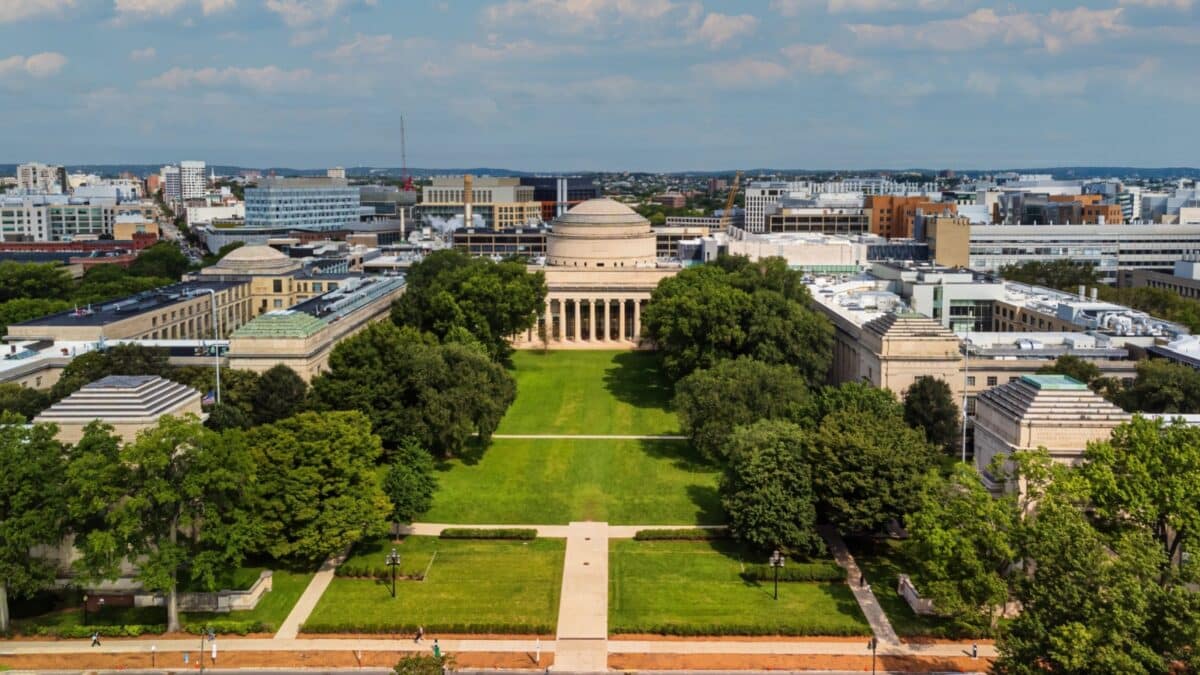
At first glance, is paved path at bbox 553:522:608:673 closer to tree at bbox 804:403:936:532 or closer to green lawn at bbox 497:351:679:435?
tree at bbox 804:403:936:532

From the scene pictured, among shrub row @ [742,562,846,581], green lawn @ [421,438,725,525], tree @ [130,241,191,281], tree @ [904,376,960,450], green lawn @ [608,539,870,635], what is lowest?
green lawn @ [608,539,870,635]

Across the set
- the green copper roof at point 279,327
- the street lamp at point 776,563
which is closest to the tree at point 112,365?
the green copper roof at point 279,327

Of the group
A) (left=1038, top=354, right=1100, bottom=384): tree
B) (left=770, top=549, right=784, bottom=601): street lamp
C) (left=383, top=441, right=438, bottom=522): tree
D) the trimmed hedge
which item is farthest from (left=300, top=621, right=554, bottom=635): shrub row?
(left=1038, top=354, right=1100, bottom=384): tree

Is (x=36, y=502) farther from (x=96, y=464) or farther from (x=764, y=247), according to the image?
(x=764, y=247)

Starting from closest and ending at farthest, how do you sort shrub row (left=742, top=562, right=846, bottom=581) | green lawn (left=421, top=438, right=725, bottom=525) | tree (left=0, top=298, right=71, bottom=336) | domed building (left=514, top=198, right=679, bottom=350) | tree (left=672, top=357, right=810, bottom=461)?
shrub row (left=742, top=562, right=846, bottom=581)
green lawn (left=421, top=438, right=725, bottom=525)
tree (left=672, top=357, right=810, bottom=461)
tree (left=0, top=298, right=71, bottom=336)
domed building (left=514, top=198, right=679, bottom=350)

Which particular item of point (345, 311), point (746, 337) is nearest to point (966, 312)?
point (746, 337)

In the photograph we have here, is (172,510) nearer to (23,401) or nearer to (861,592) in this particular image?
(23,401)
